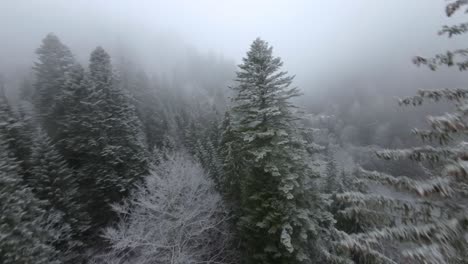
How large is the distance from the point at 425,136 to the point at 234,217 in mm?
15425

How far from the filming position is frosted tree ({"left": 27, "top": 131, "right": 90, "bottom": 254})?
18.5 meters

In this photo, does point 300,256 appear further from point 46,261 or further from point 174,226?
point 46,261

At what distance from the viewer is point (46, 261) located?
40.3 feet

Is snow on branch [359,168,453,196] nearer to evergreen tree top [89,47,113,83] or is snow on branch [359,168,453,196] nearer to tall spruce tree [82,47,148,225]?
tall spruce tree [82,47,148,225]

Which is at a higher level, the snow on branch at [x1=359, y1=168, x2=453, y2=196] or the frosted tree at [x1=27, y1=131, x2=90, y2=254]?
the snow on branch at [x1=359, y1=168, x2=453, y2=196]

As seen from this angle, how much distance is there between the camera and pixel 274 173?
13742mm

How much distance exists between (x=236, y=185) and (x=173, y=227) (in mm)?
5220

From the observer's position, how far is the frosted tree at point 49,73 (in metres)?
28.4

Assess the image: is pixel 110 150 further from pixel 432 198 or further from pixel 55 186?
pixel 432 198

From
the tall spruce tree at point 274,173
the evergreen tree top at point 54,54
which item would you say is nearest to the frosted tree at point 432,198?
the tall spruce tree at point 274,173

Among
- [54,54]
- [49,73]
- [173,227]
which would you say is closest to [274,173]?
[173,227]

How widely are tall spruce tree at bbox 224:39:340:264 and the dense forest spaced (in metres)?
0.07

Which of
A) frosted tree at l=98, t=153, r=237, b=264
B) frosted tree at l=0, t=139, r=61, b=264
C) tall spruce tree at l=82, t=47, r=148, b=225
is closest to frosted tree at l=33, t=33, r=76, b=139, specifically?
tall spruce tree at l=82, t=47, r=148, b=225

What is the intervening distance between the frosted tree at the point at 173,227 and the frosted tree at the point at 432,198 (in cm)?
1187
